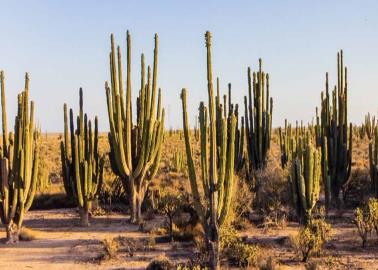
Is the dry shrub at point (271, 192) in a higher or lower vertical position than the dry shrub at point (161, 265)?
higher

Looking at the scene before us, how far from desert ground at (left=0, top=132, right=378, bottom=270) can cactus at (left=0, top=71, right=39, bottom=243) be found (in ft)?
2.16

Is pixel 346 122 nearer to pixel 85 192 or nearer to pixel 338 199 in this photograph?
pixel 338 199

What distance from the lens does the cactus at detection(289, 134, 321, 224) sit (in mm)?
11094

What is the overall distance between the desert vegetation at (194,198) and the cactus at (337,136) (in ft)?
0.10

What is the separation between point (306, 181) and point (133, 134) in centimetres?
508

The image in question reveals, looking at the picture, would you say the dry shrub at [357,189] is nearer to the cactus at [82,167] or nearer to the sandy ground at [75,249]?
the sandy ground at [75,249]

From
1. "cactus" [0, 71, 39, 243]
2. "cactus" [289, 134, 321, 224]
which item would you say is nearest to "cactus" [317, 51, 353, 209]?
"cactus" [289, 134, 321, 224]

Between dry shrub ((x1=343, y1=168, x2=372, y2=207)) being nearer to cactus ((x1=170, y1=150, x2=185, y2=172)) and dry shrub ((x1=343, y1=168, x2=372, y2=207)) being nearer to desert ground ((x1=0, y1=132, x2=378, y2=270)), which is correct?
desert ground ((x1=0, y1=132, x2=378, y2=270))

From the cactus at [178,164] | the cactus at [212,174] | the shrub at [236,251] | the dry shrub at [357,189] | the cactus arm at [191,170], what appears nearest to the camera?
the cactus at [212,174]

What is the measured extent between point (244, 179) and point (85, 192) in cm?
548

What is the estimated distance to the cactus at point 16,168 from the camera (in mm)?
11086

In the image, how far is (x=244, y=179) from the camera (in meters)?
15.6

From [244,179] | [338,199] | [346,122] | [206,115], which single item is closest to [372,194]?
[338,199]

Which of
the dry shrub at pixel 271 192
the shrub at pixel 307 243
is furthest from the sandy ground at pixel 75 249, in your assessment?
the dry shrub at pixel 271 192
